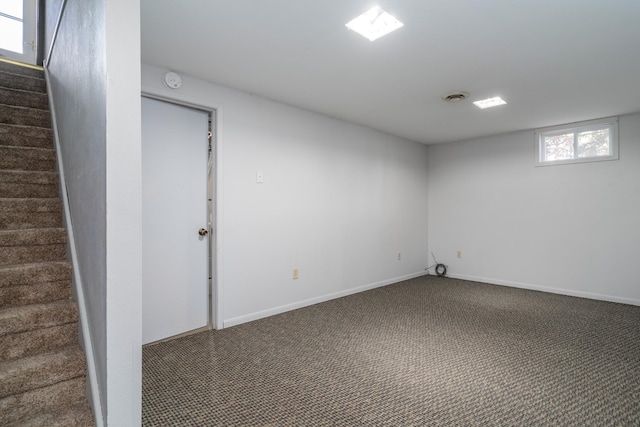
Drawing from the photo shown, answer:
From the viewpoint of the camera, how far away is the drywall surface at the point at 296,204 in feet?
9.75

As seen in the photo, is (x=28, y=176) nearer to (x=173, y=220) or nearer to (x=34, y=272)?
(x=34, y=272)

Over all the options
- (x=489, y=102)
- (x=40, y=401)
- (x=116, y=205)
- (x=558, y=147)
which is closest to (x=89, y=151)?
(x=116, y=205)

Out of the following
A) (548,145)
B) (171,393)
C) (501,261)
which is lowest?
(171,393)

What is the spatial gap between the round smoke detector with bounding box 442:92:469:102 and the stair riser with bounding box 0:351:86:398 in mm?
3510

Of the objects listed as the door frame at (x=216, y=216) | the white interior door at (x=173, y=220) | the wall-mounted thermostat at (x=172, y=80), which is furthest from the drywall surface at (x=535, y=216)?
the wall-mounted thermostat at (x=172, y=80)

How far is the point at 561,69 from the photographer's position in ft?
8.50

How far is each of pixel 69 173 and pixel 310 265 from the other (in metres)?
2.41

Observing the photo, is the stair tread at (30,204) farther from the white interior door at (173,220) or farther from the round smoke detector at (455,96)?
the round smoke detector at (455,96)

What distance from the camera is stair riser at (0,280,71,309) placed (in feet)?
5.35

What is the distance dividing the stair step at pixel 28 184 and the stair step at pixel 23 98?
1.00 meters

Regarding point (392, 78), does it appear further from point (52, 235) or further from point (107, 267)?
point (52, 235)

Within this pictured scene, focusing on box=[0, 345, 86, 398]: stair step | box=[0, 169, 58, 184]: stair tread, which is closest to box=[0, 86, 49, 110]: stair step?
box=[0, 169, 58, 184]: stair tread

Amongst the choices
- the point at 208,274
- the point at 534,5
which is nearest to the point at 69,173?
the point at 208,274

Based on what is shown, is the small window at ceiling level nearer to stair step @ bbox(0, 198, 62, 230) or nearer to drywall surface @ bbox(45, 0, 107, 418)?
drywall surface @ bbox(45, 0, 107, 418)
